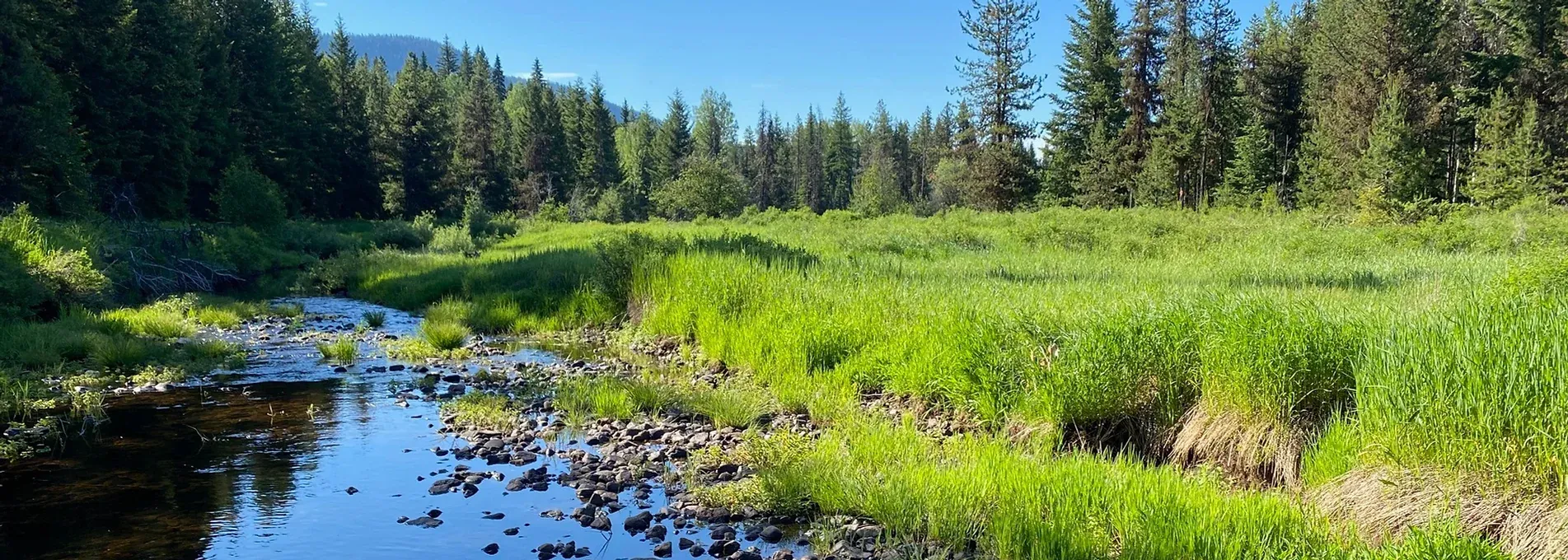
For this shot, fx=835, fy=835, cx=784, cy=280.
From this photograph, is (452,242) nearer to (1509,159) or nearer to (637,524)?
(637,524)

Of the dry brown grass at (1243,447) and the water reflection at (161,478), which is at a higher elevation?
the dry brown grass at (1243,447)

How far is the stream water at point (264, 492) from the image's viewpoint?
5.94 meters

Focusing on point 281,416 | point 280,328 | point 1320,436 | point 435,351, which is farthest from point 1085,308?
point 280,328

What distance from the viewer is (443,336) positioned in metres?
14.4

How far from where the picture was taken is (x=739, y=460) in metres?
7.65

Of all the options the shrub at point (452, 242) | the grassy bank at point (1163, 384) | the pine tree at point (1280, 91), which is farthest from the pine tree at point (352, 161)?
the pine tree at point (1280, 91)

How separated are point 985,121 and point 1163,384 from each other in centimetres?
4937

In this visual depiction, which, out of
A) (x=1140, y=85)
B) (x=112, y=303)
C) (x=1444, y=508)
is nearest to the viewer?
(x=1444, y=508)

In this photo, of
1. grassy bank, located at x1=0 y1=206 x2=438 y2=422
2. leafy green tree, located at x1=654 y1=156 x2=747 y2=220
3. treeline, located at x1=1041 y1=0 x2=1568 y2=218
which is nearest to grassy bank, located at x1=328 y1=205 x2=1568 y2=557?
grassy bank, located at x1=0 y1=206 x2=438 y2=422

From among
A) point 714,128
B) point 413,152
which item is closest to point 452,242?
point 413,152

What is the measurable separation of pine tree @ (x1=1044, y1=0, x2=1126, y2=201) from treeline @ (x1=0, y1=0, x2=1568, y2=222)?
163mm

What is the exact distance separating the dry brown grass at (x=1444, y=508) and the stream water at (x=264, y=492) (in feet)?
12.9

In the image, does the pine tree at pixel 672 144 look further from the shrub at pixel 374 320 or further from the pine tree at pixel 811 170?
the shrub at pixel 374 320

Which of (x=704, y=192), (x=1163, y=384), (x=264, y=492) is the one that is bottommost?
(x=264, y=492)
